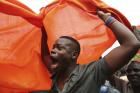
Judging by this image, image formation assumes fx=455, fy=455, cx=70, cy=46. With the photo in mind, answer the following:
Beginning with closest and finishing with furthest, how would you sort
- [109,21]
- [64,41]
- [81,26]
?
[109,21]
[64,41]
[81,26]

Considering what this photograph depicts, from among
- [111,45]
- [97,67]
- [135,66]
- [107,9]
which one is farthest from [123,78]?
[97,67]

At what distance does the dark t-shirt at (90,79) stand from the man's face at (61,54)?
14 cm

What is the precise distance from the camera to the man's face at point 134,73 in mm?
4995

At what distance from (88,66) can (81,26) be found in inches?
39.1

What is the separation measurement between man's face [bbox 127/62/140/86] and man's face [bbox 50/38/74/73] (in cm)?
165

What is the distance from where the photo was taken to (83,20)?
4.34m

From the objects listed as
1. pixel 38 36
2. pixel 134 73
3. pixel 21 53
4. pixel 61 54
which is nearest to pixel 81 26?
pixel 38 36

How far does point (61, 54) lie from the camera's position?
11.4 feet

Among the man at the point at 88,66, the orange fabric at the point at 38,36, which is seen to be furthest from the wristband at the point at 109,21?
the orange fabric at the point at 38,36

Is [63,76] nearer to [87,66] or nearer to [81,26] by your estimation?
[87,66]

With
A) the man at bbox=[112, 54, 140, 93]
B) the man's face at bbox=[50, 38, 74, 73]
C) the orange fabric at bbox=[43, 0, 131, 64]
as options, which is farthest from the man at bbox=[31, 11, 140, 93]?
the man at bbox=[112, 54, 140, 93]

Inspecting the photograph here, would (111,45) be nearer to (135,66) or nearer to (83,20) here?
(83,20)

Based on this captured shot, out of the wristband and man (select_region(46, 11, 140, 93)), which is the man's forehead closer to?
man (select_region(46, 11, 140, 93))

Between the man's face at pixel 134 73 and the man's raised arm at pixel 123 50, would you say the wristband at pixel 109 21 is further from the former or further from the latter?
the man's face at pixel 134 73
